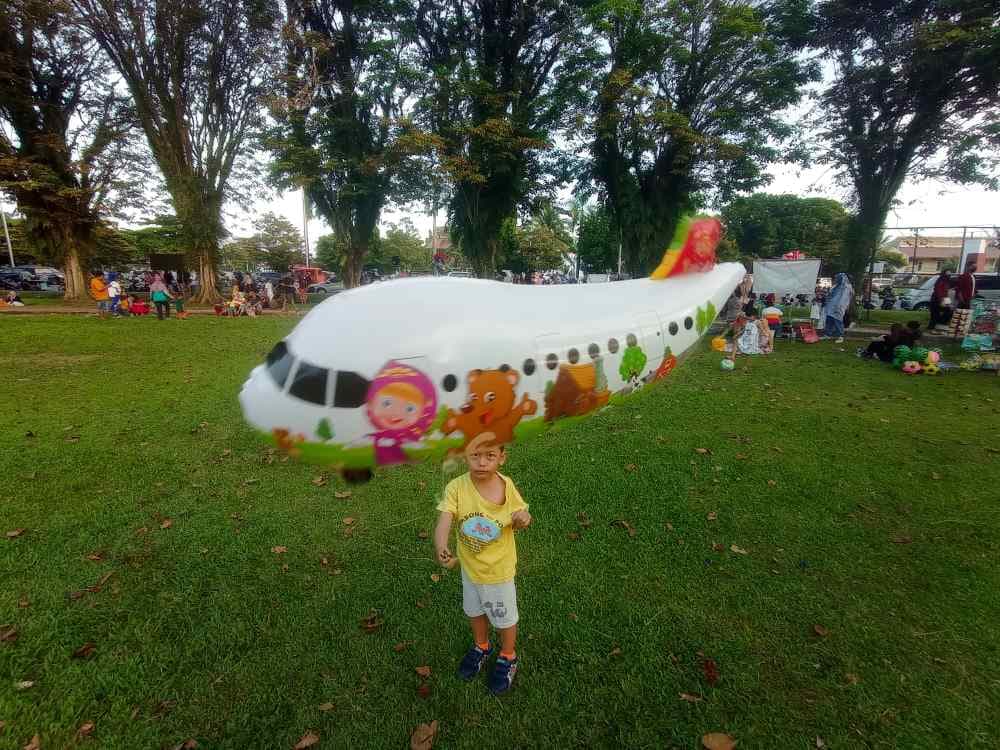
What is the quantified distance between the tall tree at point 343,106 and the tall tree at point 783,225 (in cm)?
4519

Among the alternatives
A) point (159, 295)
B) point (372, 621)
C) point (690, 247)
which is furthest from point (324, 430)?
point (159, 295)

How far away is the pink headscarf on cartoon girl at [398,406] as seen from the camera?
10.1 feet

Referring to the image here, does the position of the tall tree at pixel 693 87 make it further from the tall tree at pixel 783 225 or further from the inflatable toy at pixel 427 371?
the tall tree at pixel 783 225

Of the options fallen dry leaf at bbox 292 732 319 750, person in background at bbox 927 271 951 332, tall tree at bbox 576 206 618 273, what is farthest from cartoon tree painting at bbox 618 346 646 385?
tall tree at bbox 576 206 618 273

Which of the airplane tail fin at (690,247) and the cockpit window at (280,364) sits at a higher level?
the airplane tail fin at (690,247)

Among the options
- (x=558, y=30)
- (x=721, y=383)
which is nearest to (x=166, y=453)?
(x=721, y=383)

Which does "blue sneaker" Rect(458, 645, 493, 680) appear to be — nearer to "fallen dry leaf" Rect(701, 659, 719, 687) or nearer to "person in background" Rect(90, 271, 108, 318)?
"fallen dry leaf" Rect(701, 659, 719, 687)

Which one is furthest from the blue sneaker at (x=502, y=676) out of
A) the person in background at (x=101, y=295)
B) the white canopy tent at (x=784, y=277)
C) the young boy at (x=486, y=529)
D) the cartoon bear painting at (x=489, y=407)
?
the person in background at (x=101, y=295)

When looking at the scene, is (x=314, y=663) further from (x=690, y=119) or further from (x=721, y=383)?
(x=690, y=119)

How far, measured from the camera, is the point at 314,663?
2.96 meters

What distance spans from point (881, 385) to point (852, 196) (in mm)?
14638

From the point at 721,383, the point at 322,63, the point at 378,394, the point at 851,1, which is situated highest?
the point at 322,63

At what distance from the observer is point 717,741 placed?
2473mm

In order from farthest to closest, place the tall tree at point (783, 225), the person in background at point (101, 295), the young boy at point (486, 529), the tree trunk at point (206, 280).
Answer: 1. the tall tree at point (783, 225)
2. the tree trunk at point (206, 280)
3. the person in background at point (101, 295)
4. the young boy at point (486, 529)
